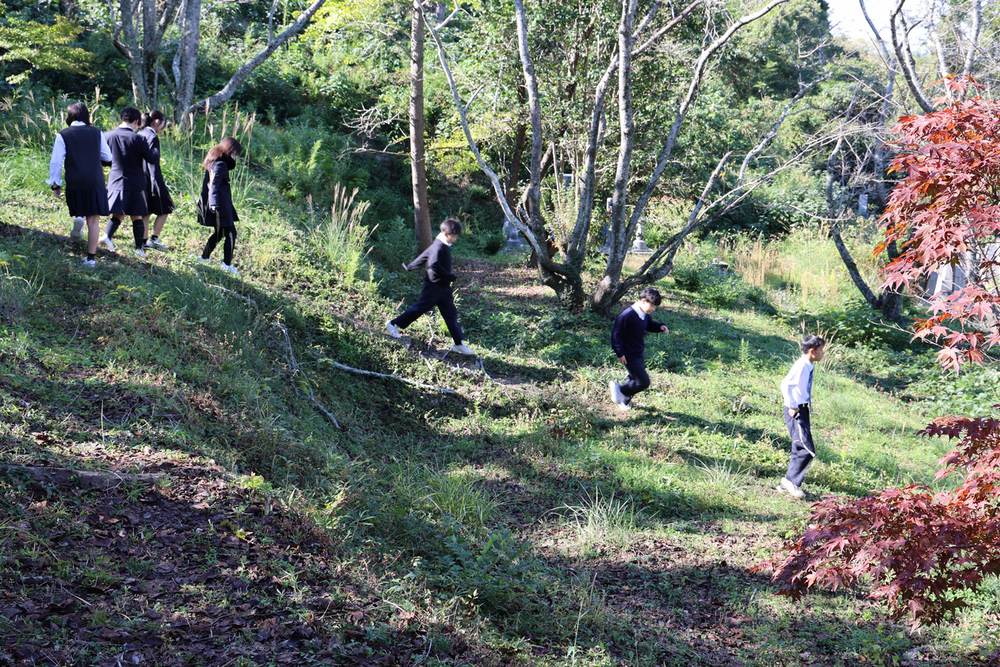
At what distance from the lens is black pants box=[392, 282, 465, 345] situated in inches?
307

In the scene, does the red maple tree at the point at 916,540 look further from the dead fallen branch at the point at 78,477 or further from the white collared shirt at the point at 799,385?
the dead fallen branch at the point at 78,477

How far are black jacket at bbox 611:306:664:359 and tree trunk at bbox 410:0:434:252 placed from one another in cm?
Answer: 527

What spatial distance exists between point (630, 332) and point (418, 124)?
584cm

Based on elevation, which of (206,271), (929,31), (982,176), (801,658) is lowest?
(801,658)

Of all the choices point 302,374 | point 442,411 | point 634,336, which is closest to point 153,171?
point 302,374

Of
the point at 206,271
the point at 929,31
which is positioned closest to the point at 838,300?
the point at 929,31

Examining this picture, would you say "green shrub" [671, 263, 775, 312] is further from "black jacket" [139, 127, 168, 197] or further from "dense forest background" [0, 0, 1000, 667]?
"black jacket" [139, 127, 168, 197]

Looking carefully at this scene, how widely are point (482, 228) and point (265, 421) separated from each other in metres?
13.0

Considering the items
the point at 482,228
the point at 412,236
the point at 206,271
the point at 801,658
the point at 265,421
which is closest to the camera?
the point at 801,658

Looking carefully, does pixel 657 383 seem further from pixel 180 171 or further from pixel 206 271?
pixel 180 171

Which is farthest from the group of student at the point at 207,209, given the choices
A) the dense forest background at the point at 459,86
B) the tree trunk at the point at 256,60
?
the tree trunk at the point at 256,60

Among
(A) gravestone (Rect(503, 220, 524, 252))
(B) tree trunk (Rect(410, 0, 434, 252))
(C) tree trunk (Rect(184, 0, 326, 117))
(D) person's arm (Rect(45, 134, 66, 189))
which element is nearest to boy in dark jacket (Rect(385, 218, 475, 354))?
(D) person's arm (Rect(45, 134, 66, 189))

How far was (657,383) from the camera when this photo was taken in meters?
9.02

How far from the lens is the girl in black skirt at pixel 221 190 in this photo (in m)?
7.33
